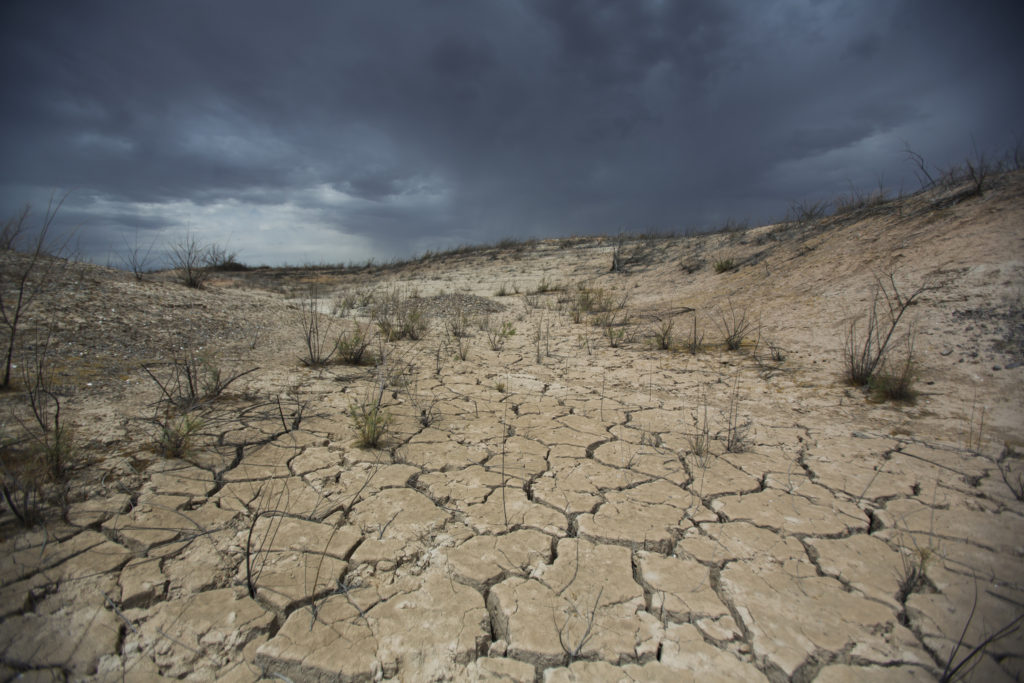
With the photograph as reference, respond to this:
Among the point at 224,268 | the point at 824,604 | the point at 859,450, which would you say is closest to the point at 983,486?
the point at 859,450

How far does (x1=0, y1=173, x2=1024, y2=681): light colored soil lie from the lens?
43.5 inches

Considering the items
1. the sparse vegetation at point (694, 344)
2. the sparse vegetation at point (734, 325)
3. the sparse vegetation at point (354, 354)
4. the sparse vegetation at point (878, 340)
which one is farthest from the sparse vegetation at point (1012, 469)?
the sparse vegetation at point (354, 354)

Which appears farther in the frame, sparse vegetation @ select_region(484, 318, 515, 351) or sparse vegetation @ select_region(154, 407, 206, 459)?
sparse vegetation @ select_region(484, 318, 515, 351)

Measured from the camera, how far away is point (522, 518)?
166 cm

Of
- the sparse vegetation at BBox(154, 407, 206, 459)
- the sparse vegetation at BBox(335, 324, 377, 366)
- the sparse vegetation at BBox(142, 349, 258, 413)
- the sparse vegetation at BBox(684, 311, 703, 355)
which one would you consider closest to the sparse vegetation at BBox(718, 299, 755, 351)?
the sparse vegetation at BBox(684, 311, 703, 355)

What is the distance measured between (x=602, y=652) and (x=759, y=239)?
796cm

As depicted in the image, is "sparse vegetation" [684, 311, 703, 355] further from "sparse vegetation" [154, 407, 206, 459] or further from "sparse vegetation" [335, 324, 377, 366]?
"sparse vegetation" [154, 407, 206, 459]

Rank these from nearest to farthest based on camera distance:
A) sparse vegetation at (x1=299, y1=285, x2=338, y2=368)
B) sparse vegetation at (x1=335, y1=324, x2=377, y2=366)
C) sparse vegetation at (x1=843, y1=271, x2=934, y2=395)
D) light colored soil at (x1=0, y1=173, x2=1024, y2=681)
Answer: light colored soil at (x1=0, y1=173, x2=1024, y2=681) → sparse vegetation at (x1=843, y1=271, x2=934, y2=395) → sparse vegetation at (x1=299, y1=285, x2=338, y2=368) → sparse vegetation at (x1=335, y1=324, x2=377, y2=366)

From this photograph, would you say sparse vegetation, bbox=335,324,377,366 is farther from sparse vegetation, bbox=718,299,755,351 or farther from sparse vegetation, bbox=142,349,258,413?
sparse vegetation, bbox=718,299,755,351

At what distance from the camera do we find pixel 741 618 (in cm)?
121

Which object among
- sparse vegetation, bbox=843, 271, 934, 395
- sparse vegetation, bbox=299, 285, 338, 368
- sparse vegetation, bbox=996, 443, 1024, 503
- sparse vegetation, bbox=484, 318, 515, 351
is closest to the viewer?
sparse vegetation, bbox=996, 443, 1024, 503

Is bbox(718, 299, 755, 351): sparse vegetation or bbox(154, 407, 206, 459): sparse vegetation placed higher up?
bbox(718, 299, 755, 351): sparse vegetation

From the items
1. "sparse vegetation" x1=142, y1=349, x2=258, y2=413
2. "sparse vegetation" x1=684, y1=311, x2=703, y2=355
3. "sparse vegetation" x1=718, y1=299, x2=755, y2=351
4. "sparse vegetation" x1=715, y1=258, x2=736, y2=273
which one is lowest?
"sparse vegetation" x1=142, y1=349, x2=258, y2=413

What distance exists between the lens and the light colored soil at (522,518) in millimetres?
1104
